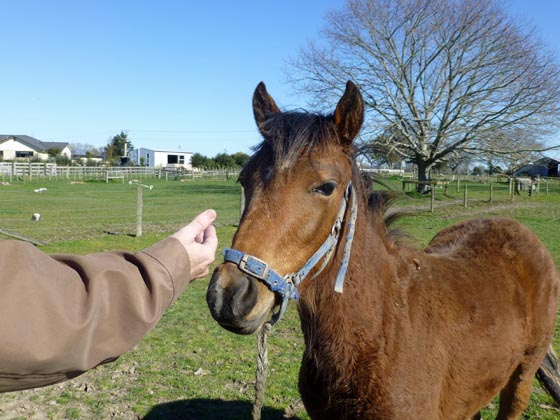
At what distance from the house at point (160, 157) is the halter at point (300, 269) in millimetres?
85751

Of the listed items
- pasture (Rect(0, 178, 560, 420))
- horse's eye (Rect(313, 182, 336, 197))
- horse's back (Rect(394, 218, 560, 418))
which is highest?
horse's eye (Rect(313, 182, 336, 197))

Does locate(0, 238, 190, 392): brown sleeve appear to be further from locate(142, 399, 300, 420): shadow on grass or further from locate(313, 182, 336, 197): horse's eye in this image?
locate(142, 399, 300, 420): shadow on grass

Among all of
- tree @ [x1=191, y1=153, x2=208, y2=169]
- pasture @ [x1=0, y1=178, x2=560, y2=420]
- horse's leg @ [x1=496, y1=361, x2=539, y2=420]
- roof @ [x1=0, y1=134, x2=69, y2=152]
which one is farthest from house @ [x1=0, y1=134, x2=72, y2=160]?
horse's leg @ [x1=496, y1=361, x2=539, y2=420]

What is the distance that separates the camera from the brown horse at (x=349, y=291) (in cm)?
209

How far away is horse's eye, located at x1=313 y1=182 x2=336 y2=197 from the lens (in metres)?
2.29

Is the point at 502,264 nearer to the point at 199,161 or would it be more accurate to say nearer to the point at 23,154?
the point at 199,161

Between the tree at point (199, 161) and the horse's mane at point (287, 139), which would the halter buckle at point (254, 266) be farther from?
the tree at point (199, 161)

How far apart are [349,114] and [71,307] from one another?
1.79 metres

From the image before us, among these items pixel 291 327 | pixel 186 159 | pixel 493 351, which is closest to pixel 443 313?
pixel 493 351

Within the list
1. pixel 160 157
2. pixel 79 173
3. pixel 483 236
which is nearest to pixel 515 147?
Answer: pixel 483 236

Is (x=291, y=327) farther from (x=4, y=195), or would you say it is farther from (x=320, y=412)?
(x=4, y=195)

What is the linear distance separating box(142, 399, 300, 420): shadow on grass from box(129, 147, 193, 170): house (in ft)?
275

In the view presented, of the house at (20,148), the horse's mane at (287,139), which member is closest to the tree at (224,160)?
the house at (20,148)

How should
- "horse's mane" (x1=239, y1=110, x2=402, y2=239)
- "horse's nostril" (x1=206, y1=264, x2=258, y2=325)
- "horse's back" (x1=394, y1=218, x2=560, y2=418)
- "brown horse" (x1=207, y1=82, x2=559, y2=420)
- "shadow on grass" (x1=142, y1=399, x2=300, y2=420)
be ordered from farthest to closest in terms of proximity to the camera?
"shadow on grass" (x1=142, y1=399, x2=300, y2=420)
"horse's back" (x1=394, y1=218, x2=560, y2=418)
"horse's mane" (x1=239, y1=110, x2=402, y2=239)
"brown horse" (x1=207, y1=82, x2=559, y2=420)
"horse's nostril" (x1=206, y1=264, x2=258, y2=325)
